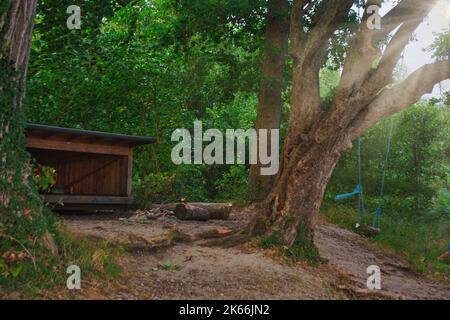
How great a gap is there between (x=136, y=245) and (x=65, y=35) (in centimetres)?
634

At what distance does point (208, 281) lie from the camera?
796 cm

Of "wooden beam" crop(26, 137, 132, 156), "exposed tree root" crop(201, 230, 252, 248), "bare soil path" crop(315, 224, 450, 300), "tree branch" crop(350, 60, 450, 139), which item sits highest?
"tree branch" crop(350, 60, 450, 139)

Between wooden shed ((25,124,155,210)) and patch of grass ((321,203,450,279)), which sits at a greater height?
wooden shed ((25,124,155,210))

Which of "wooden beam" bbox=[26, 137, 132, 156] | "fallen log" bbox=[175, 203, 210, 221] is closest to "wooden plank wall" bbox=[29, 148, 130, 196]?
"wooden beam" bbox=[26, 137, 132, 156]

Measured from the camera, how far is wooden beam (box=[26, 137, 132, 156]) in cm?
1378

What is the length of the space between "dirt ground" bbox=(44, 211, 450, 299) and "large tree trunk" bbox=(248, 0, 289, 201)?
4368 mm

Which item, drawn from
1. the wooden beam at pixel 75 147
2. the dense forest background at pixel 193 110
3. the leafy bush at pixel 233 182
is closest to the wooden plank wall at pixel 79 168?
the wooden beam at pixel 75 147

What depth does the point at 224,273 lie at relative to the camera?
8.33 meters

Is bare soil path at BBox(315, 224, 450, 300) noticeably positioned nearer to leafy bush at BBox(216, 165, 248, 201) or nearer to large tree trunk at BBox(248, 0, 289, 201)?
large tree trunk at BBox(248, 0, 289, 201)

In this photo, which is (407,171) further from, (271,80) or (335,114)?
(335,114)

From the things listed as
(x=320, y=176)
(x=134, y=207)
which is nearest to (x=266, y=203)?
(x=320, y=176)

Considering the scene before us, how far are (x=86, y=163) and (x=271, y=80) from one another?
6.33 metres

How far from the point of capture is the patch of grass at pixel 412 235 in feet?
41.4

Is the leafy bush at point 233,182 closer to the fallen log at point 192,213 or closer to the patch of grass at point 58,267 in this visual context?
the fallen log at point 192,213
